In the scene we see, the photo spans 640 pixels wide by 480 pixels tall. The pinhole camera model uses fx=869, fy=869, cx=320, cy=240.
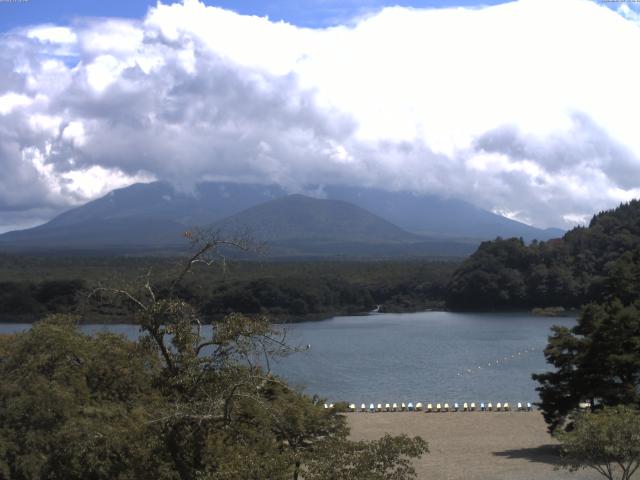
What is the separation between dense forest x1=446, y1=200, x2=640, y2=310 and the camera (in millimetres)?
71250

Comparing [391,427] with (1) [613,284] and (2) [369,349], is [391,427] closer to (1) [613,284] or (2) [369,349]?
(1) [613,284]

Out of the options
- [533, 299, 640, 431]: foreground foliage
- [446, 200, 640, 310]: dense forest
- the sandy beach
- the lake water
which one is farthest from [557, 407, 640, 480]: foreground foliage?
[446, 200, 640, 310]: dense forest

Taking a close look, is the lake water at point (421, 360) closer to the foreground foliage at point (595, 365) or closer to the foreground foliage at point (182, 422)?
the foreground foliage at point (182, 422)

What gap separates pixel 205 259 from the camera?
9469mm

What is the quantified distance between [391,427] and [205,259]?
1560 centimetres

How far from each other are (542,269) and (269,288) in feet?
79.7

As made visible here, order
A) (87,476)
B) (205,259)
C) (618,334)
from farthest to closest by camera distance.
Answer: (618,334)
(87,476)
(205,259)

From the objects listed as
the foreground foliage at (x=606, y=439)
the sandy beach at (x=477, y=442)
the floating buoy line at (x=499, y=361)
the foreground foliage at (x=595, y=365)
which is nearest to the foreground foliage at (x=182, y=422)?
the foreground foliage at (x=606, y=439)

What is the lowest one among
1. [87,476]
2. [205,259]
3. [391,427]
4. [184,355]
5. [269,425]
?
[391,427]

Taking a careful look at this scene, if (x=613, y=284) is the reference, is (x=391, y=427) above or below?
below

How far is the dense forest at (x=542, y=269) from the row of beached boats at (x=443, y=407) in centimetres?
4196

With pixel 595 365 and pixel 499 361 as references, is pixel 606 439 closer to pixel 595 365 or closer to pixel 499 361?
pixel 595 365

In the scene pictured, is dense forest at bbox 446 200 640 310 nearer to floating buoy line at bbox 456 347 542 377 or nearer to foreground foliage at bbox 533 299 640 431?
floating buoy line at bbox 456 347 542 377

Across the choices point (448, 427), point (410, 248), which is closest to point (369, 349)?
point (448, 427)
